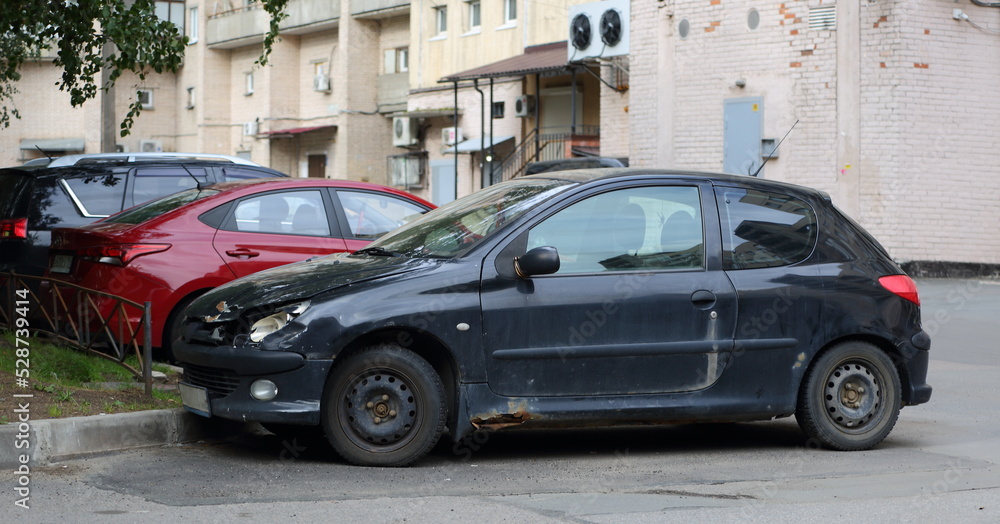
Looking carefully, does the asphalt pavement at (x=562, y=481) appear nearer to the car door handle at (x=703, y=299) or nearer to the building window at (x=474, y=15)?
the car door handle at (x=703, y=299)

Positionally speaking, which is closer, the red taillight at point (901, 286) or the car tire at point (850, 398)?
the car tire at point (850, 398)

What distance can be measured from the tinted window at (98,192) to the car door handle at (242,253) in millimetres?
2294

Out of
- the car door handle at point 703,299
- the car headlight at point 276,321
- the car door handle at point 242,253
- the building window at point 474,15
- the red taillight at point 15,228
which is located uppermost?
the building window at point 474,15

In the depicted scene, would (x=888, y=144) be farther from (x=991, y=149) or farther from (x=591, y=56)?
(x=591, y=56)

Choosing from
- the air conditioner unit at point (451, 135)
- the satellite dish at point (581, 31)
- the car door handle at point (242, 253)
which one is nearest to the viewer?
the car door handle at point (242, 253)

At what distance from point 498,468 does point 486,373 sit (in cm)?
54

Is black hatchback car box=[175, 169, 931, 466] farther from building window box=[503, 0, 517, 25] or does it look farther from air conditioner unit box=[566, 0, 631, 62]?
building window box=[503, 0, 517, 25]

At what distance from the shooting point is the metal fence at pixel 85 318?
763 cm

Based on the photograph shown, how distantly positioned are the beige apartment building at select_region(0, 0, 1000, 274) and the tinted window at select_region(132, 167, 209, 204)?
Result: 1138 cm

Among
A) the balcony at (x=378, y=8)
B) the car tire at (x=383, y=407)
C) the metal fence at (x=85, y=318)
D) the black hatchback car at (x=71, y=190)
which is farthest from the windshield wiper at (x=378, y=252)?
the balcony at (x=378, y=8)

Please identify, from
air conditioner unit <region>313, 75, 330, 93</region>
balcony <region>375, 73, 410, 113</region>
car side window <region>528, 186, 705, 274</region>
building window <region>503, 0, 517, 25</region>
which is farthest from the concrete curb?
air conditioner unit <region>313, 75, 330, 93</region>

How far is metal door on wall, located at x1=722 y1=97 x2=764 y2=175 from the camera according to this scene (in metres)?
21.1

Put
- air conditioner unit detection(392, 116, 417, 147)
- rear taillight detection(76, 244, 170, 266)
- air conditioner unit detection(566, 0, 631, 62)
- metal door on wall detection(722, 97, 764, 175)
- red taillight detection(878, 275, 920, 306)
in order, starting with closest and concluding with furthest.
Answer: red taillight detection(878, 275, 920, 306)
rear taillight detection(76, 244, 170, 266)
metal door on wall detection(722, 97, 764, 175)
air conditioner unit detection(566, 0, 631, 62)
air conditioner unit detection(392, 116, 417, 147)

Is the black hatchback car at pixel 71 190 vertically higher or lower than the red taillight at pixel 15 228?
higher
